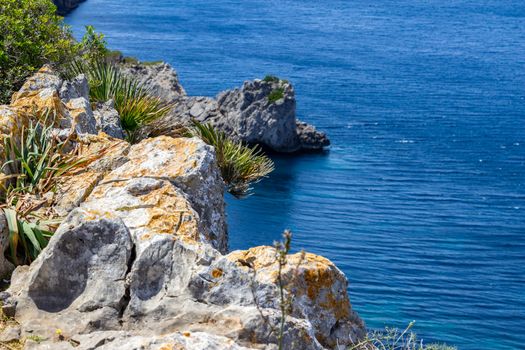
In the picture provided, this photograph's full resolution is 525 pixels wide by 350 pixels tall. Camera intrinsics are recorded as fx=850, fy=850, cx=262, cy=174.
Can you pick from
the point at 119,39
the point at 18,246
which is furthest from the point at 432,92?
the point at 18,246

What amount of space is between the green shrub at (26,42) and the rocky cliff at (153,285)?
6.15 metres

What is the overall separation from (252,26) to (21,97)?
120 meters

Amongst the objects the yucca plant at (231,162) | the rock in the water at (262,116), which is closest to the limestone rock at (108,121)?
the yucca plant at (231,162)

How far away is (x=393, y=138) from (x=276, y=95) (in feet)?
38.8

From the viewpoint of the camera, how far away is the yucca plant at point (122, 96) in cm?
1577

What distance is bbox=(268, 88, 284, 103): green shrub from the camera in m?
80.1

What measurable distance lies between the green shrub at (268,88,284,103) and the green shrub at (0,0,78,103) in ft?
206

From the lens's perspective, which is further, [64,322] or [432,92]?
[432,92]

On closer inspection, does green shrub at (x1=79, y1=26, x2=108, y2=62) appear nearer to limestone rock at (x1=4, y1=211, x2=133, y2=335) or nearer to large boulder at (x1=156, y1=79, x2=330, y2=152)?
limestone rock at (x1=4, y1=211, x2=133, y2=335)

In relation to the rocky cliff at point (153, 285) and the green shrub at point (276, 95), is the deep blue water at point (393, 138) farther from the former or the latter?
the rocky cliff at point (153, 285)

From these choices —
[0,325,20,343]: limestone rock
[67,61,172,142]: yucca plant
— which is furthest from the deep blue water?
[0,325,20,343]: limestone rock

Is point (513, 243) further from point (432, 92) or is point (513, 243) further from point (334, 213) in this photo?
point (432, 92)

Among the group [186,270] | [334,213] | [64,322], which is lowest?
[334,213]

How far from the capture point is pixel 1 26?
1532 centimetres
